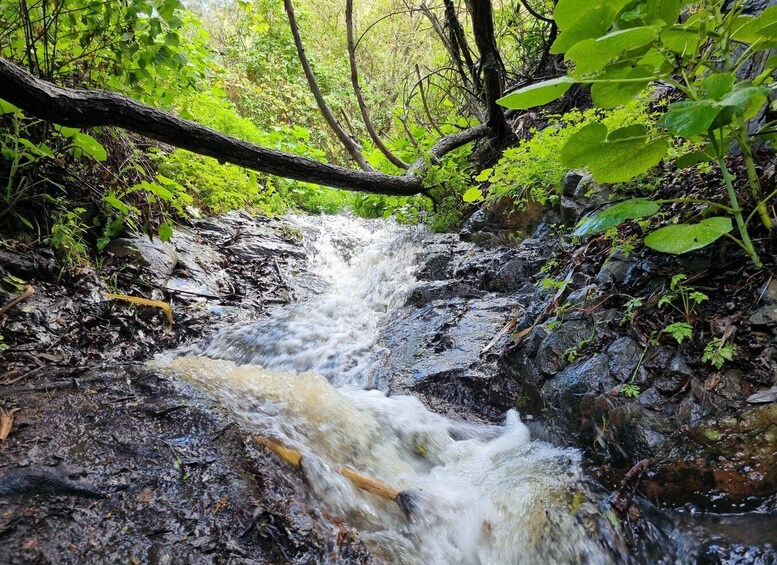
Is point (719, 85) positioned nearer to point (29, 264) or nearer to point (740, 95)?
Answer: point (740, 95)

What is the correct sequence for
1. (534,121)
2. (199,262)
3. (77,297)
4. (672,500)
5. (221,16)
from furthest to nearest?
(221,16) < (534,121) < (199,262) < (77,297) < (672,500)

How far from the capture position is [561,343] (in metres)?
2.11

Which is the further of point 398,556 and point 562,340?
point 562,340

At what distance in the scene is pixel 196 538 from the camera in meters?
1.34

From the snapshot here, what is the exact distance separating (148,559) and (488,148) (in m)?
5.13

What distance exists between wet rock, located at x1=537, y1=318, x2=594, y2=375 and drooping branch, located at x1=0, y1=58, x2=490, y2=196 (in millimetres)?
2166

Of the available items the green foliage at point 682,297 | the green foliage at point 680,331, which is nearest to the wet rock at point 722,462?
the green foliage at point 680,331

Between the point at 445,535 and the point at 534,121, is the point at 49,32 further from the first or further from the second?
the point at 534,121

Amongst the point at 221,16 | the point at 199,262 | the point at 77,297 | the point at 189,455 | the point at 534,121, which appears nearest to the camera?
the point at 189,455

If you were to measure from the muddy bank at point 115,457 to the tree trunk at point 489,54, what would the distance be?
3293 mm

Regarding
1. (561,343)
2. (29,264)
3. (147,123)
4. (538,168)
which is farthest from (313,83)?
(561,343)

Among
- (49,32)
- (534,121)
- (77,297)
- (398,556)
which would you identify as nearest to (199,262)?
(77,297)

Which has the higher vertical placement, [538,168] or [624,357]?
[538,168]

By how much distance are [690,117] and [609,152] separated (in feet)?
1.05
